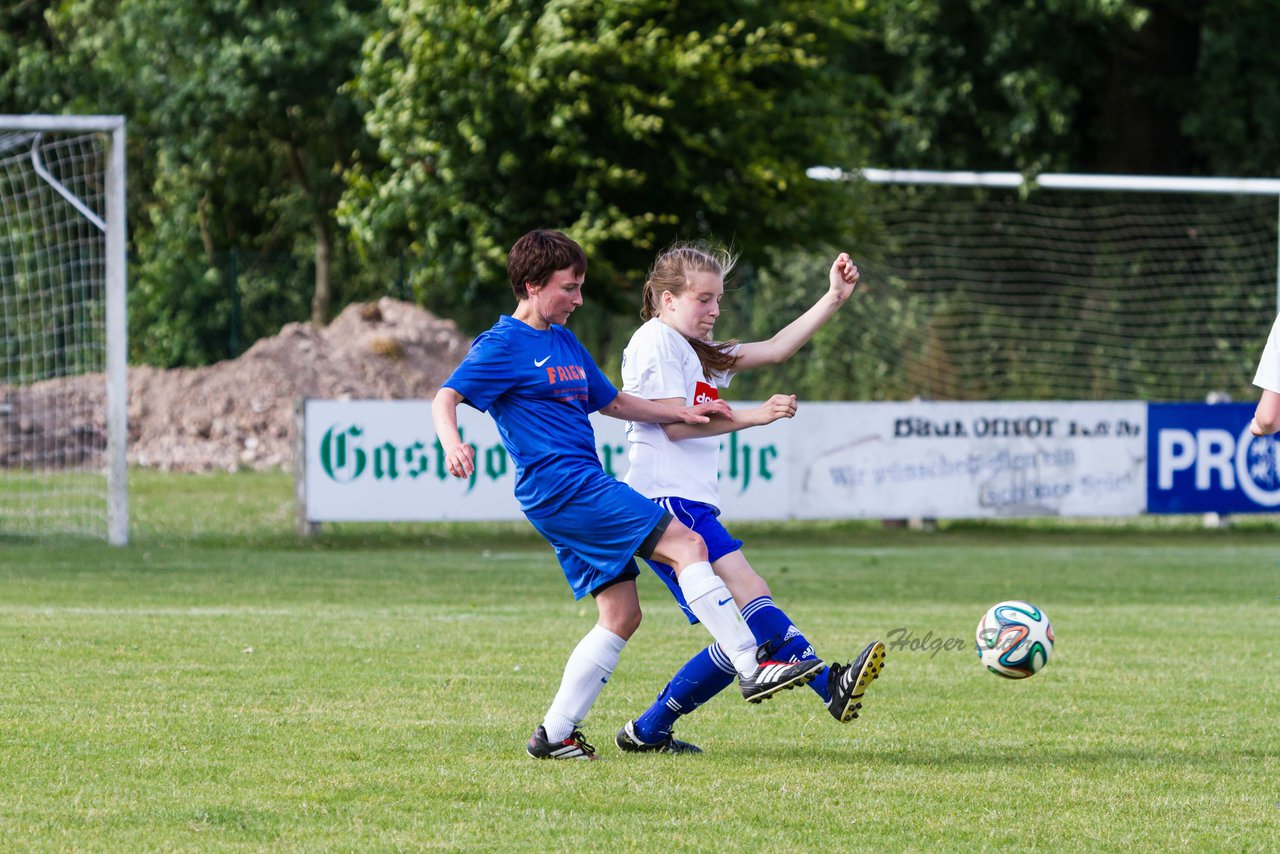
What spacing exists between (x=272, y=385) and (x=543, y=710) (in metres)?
19.8

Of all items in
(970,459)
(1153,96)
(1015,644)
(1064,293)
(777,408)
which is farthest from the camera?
(1153,96)

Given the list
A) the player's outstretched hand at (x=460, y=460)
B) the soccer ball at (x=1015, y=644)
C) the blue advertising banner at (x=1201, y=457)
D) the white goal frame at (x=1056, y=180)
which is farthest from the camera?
the white goal frame at (x=1056, y=180)

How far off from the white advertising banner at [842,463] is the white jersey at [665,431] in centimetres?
943

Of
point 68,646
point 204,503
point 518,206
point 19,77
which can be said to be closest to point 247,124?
point 19,77

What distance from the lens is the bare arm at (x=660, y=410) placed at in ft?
18.9

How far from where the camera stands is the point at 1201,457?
1738cm

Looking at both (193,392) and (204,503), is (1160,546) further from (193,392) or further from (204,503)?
(193,392)

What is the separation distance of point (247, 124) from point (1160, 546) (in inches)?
689

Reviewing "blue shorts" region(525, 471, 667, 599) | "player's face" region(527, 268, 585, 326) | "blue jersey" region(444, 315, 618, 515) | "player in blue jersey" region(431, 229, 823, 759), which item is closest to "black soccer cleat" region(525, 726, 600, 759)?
"player in blue jersey" region(431, 229, 823, 759)

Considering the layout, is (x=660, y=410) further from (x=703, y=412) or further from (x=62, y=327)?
(x=62, y=327)

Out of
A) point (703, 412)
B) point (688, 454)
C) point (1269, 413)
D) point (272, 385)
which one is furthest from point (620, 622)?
point (272, 385)

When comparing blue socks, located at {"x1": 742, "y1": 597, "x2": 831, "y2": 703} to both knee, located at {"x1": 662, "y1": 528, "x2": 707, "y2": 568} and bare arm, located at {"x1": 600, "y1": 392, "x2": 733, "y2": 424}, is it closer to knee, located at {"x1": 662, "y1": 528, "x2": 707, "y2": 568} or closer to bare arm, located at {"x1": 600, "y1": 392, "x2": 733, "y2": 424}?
knee, located at {"x1": 662, "y1": 528, "x2": 707, "y2": 568}

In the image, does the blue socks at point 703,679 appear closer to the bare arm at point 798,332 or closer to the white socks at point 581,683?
the white socks at point 581,683

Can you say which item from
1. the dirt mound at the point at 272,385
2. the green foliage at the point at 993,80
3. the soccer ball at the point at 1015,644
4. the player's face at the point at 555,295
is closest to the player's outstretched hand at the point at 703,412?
the player's face at the point at 555,295
